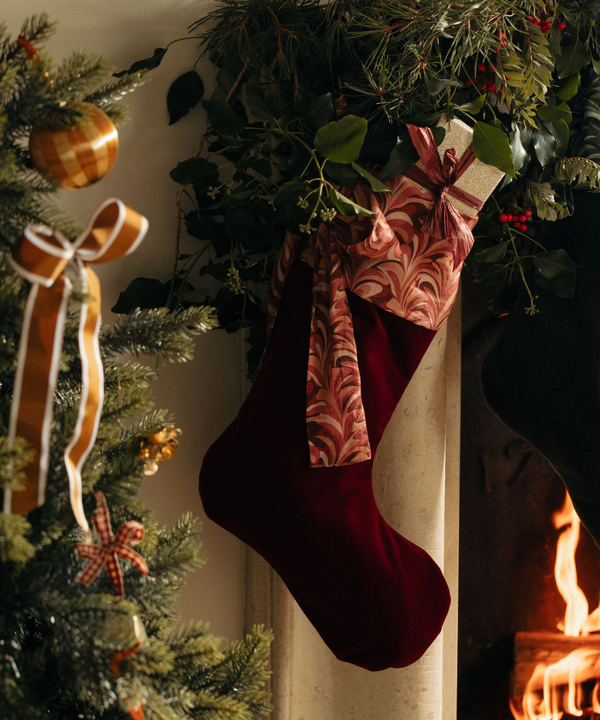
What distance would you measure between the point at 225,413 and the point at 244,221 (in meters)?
0.40

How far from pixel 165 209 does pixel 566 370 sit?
75 cm

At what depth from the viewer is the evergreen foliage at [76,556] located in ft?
1.48

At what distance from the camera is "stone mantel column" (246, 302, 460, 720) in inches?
40.3

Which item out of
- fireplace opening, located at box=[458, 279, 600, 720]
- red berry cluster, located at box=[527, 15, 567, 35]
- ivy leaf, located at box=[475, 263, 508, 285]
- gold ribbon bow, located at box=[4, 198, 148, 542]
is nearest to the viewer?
gold ribbon bow, located at box=[4, 198, 148, 542]

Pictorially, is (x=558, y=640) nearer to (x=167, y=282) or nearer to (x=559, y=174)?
(x=559, y=174)

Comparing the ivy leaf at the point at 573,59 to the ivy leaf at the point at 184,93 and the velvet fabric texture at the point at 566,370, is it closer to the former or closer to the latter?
the velvet fabric texture at the point at 566,370

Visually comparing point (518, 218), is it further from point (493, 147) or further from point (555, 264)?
point (493, 147)

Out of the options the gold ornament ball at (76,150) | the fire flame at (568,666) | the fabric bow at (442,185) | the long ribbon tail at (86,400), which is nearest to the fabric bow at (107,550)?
the long ribbon tail at (86,400)

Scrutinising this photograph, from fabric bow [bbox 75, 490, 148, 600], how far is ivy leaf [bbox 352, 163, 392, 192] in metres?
0.54

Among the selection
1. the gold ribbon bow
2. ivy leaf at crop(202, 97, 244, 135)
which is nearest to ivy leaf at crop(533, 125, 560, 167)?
ivy leaf at crop(202, 97, 244, 135)

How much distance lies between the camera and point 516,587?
1.34 meters

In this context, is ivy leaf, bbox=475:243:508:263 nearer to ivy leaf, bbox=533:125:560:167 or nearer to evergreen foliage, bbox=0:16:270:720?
ivy leaf, bbox=533:125:560:167

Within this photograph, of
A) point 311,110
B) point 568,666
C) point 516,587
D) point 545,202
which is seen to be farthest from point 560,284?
point 568,666

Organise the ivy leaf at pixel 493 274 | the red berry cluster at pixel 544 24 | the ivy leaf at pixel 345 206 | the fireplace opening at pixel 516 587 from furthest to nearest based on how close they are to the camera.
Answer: the fireplace opening at pixel 516 587
the ivy leaf at pixel 493 274
the red berry cluster at pixel 544 24
the ivy leaf at pixel 345 206
